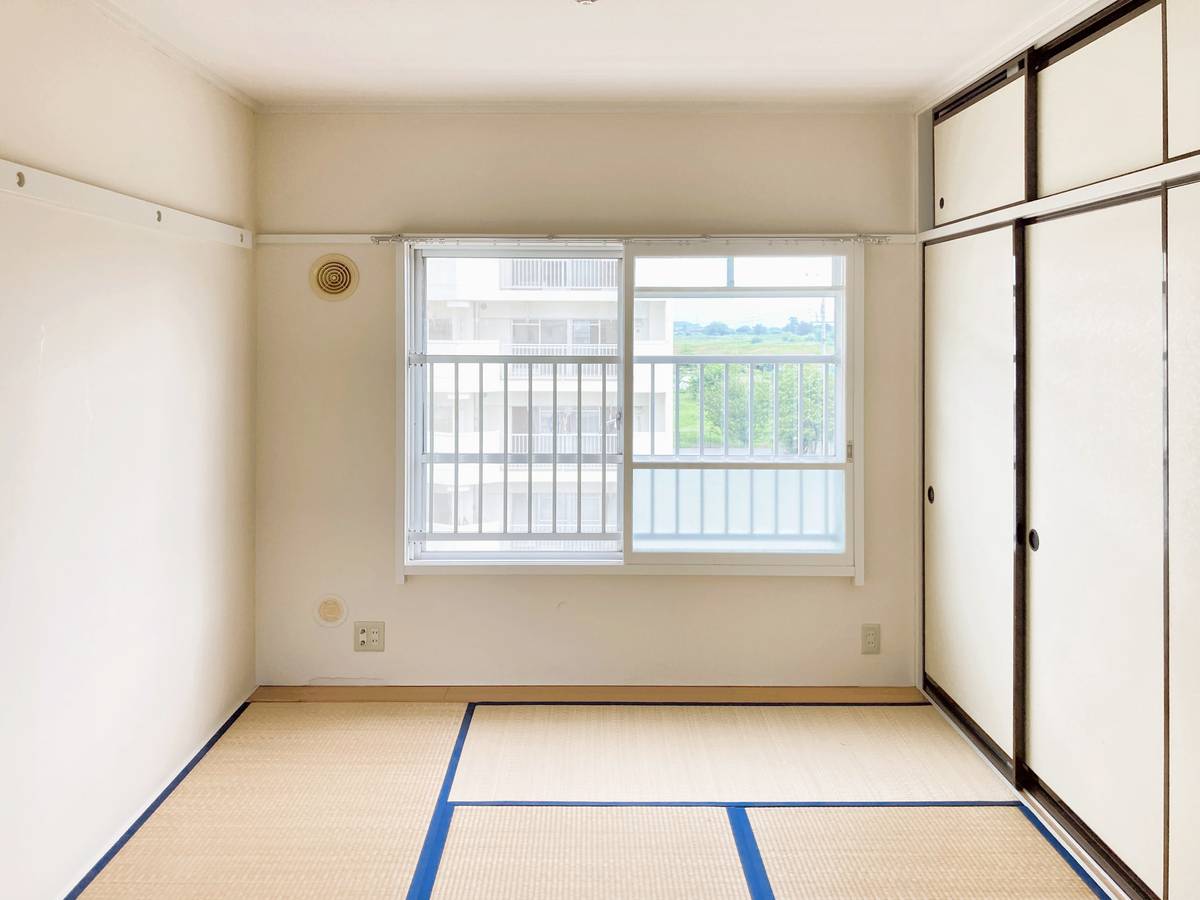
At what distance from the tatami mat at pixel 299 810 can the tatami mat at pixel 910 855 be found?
1060 millimetres

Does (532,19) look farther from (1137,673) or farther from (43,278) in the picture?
(1137,673)

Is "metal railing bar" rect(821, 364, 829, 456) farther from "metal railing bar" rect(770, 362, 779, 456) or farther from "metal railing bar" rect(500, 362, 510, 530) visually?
"metal railing bar" rect(500, 362, 510, 530)

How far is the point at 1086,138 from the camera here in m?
2.38

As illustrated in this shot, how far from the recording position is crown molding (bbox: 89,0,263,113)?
2.46 metres

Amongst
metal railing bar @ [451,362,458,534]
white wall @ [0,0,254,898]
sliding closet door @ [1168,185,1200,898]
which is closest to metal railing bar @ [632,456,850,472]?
metal railing bar @ [451,362,458,534]

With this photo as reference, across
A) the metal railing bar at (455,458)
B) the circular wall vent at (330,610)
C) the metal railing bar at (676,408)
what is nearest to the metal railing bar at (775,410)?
the metal railing bar at (676,408)

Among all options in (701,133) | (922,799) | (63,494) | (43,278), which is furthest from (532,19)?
(922,799)

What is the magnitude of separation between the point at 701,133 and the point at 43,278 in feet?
7.94

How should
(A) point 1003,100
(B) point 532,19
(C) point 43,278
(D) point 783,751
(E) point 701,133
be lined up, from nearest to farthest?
(C) point 43,278, (B) point 532,19, (A) point 1003,100, (D) point 783,751, (E) point 701,133

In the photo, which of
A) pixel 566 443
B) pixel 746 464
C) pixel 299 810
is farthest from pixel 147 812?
pixel 746 464

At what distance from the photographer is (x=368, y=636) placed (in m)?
3.58

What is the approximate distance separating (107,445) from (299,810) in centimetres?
125

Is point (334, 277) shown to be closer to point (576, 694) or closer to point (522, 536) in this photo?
point (522, 536)

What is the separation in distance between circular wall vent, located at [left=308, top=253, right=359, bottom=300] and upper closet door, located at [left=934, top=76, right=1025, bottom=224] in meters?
2.37
